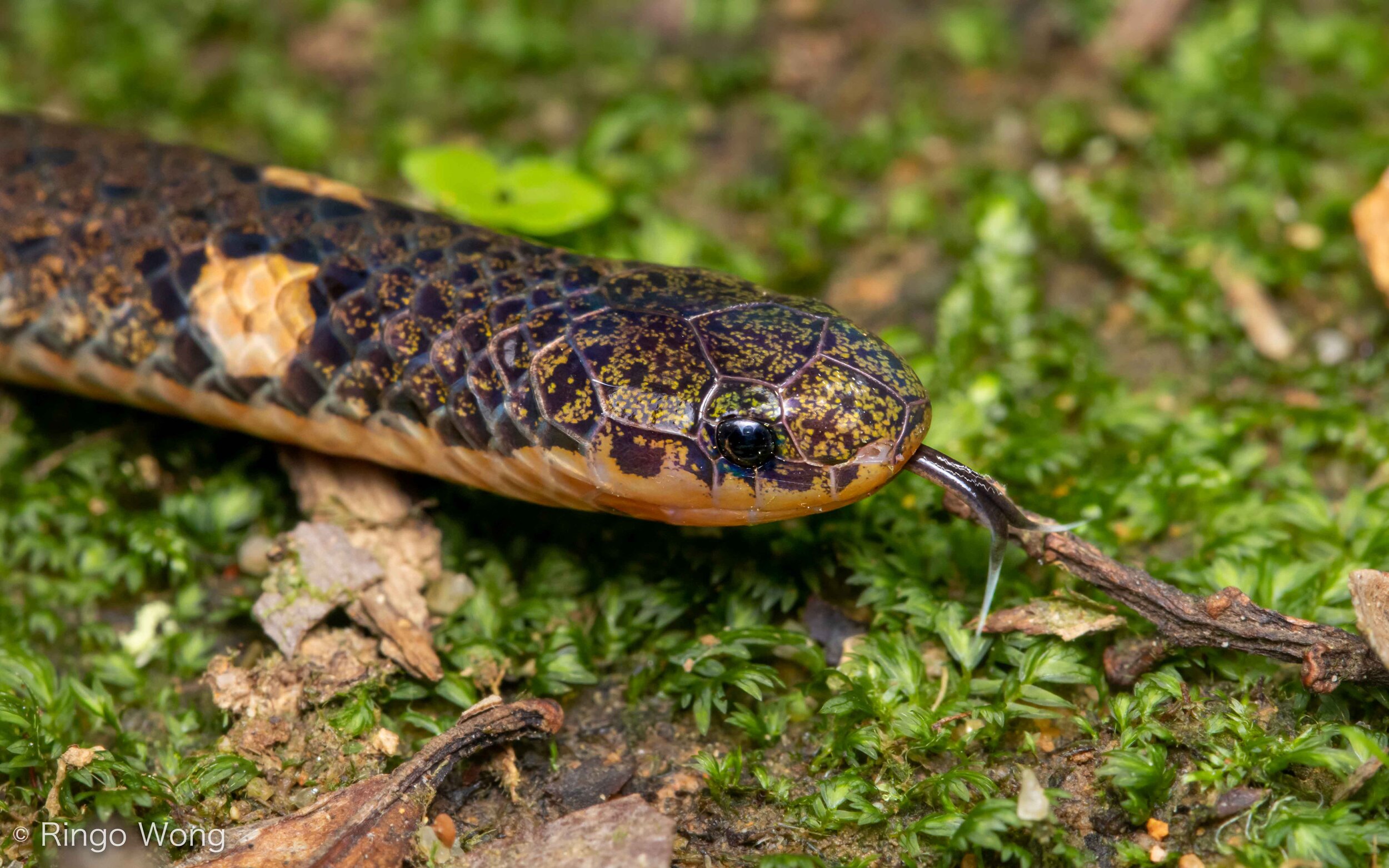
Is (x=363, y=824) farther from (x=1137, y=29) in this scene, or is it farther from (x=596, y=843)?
(x=1137, y=29)

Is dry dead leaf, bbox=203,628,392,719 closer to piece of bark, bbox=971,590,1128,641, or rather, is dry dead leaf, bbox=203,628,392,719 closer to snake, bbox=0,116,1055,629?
snake, bbox=0,116,1055,629

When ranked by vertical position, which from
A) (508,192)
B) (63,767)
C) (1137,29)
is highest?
(1137,29)

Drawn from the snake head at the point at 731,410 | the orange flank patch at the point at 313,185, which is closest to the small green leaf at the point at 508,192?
the orange flank patch at the point at 313,185

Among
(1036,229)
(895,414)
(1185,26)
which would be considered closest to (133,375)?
(895,414)

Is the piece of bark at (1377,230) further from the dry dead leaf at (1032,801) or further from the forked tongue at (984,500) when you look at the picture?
the dry dead leaf at (1032,801)

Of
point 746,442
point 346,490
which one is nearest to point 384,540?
point 346,490

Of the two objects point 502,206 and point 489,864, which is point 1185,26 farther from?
point 489,864

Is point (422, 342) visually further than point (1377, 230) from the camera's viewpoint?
No
